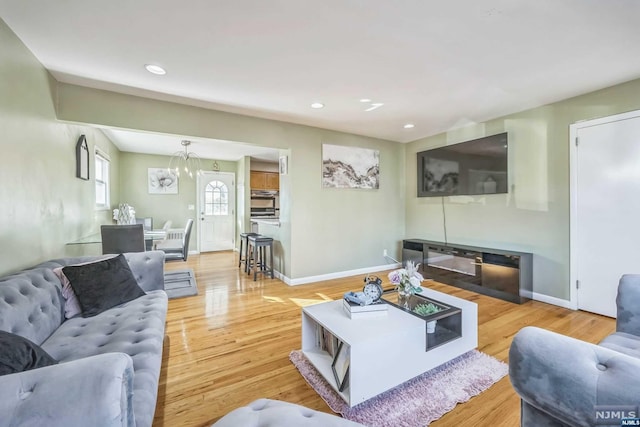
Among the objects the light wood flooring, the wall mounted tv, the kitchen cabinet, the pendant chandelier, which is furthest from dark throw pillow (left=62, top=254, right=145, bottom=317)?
the kitchen cabinet

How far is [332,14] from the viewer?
1732mm

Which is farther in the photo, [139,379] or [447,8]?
[447,8]

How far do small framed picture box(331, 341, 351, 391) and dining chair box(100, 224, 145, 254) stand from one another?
2.73 meters

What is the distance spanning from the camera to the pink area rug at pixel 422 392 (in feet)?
4.90

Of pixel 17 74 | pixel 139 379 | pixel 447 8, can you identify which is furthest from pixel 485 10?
pixel 17 74

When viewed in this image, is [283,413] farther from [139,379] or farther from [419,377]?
[419,377]

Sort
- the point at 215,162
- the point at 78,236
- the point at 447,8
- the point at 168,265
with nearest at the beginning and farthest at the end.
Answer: the point at 447,8, the point at 78,236, the point at 168,265, the point at 215,162

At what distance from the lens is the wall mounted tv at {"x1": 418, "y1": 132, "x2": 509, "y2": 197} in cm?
359

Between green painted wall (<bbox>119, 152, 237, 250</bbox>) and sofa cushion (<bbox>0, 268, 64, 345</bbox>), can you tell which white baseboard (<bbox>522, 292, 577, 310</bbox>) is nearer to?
sofa cushion (<bbox>0, 268, 64, 345</bbox>)

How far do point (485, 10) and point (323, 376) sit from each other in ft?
8.33

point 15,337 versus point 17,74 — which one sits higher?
point 17,74

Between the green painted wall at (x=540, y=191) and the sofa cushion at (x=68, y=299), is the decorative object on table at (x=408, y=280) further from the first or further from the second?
the green painted wall at (x=540, y=191)

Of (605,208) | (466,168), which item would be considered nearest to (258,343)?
(466,168)

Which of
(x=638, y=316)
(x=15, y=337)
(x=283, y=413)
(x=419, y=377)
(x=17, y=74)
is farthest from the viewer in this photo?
(x=17, y=74)
